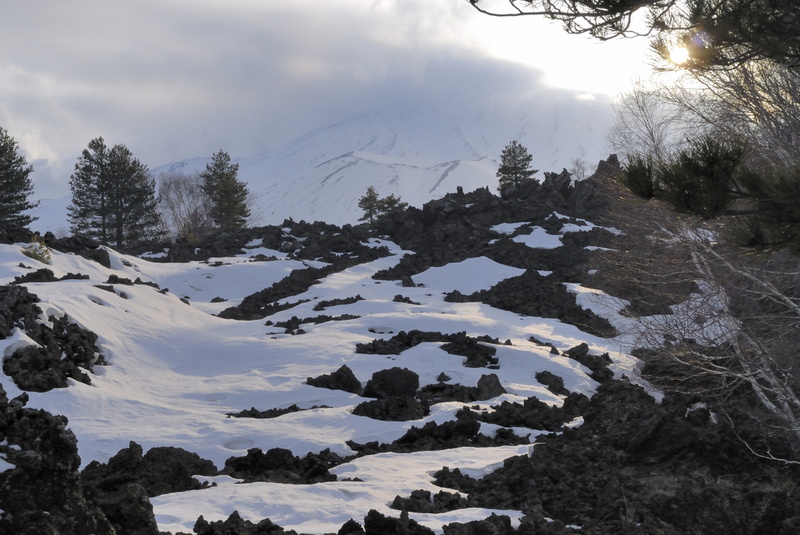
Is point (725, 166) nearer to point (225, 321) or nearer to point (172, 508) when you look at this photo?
point (172, 508)

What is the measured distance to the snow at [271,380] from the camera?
593 centimetres

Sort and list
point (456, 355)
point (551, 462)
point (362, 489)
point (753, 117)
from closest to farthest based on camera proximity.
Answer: point (362, 489)
point (551, 462)
point (753, 117)
point (456, 355)

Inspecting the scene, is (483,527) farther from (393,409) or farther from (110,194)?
(110,194)

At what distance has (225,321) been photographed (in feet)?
57.2

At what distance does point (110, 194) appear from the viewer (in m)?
36.3

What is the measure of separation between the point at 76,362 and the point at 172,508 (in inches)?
252

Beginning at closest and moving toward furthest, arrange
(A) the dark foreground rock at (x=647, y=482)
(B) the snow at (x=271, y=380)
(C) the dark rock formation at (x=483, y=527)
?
1. (C) the dark rock formation at (x=483, y=527)
2. (A) the dark foreground rock at (x=647, y=482)
3. (B) the snow at (x=271, y=380)

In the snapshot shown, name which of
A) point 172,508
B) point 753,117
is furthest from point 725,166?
point 753,117

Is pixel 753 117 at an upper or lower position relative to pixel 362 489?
upper

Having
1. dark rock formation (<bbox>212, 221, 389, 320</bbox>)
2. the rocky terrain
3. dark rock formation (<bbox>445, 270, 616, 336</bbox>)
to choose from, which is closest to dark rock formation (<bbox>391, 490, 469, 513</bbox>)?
the rocky terrain

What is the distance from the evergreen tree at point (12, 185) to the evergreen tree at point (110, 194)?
9.17 feet

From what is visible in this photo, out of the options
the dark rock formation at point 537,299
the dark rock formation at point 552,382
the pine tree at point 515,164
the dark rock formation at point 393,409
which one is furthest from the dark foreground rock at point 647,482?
the pine tree at point 515,164

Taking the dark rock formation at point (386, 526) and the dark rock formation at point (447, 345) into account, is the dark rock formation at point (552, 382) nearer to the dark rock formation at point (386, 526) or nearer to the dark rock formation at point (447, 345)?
the dark rock formation at point (447, 345)

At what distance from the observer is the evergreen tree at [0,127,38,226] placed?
105 ft
